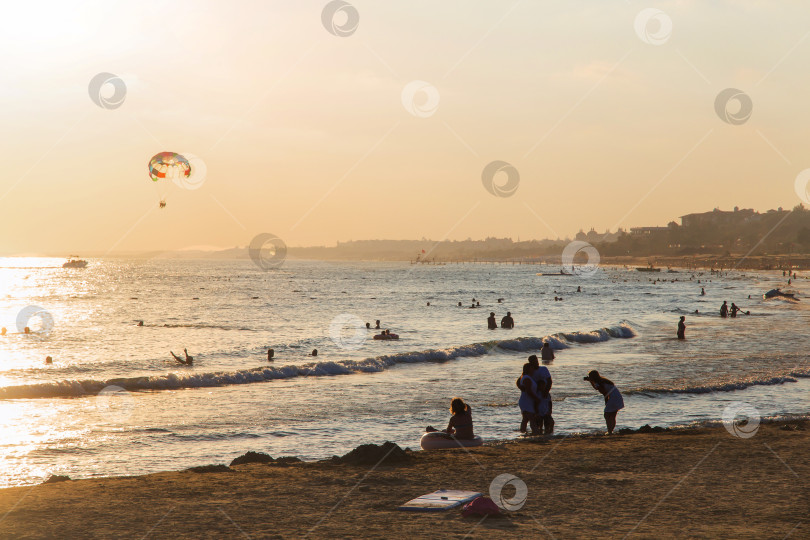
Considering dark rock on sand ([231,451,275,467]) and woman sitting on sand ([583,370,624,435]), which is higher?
woman sitting on sand ([583,370,624,435])

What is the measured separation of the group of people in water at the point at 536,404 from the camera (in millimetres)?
14500

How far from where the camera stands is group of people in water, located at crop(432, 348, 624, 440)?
47.6ft

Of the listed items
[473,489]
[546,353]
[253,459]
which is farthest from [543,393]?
[546,353]

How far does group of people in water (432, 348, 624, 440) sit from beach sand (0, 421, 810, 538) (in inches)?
37.2

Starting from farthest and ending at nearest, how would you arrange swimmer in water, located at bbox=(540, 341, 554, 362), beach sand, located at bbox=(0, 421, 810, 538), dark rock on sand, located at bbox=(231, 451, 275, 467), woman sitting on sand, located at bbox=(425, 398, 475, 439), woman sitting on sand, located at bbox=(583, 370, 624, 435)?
1. swimmer in water, located at bbox=(540, 341, 554, 362)
2. woman sitting on sand, located at bbox=(583, 370, 624, 435)
3. woman sitting on sand, located at bbox=(425, 398, 475, 439)
4. dark rock on sand, located at bbox=(231, 451, 275, 467)
5. beach sand, located at bbox=(0, 421, 810, 538)

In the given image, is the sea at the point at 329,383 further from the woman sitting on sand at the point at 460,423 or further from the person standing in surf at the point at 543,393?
the woman sitting on sand at the point at 460,423

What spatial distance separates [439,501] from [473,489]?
1251mm

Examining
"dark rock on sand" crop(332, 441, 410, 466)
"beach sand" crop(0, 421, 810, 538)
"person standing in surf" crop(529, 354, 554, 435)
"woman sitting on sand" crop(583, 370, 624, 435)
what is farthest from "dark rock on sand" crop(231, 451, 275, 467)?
"woman sitting on sand" crop(583, 370, 624, 435)

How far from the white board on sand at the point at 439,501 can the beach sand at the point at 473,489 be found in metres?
0.18

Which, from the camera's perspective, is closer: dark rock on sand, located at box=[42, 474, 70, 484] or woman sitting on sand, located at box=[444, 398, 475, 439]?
dark rock on sand, located at box=[42, 474, 70, 484]

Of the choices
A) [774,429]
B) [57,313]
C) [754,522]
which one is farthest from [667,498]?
[57,313]

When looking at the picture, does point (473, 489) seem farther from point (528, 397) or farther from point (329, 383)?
point (329, 383)

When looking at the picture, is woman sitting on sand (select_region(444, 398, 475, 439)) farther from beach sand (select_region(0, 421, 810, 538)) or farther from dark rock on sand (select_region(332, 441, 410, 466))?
dark rock on sand (select_region(332, 441, 410, 466))

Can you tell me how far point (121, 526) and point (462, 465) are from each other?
20.1ft
